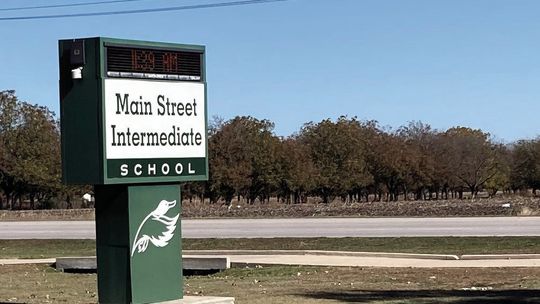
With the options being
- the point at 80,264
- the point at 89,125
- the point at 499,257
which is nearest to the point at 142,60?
the point at 89,125

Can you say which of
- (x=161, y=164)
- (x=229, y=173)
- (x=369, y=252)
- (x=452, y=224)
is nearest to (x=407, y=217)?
(x=452, y=224)

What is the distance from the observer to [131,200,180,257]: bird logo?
984 cm

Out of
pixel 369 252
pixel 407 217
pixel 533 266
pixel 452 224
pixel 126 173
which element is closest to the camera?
pixel 126 173

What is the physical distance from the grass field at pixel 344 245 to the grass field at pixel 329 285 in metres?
5.55

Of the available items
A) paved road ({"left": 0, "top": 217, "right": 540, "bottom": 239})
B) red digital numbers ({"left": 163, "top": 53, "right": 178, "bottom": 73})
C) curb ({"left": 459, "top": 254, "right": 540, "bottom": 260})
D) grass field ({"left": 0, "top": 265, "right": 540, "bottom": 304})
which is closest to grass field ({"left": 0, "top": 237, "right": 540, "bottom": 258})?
curb ({"left": 459, "top": 254, "right": 540, "bottom": 260})

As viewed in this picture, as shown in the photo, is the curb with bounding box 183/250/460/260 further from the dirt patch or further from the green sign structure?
the dirt patch

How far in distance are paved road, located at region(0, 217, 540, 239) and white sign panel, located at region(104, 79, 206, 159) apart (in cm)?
1987

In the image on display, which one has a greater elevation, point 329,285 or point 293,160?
point 293,160

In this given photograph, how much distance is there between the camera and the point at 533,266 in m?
18.6

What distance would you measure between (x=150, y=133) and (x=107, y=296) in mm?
1791

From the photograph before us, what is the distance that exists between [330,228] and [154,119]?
81.3ft

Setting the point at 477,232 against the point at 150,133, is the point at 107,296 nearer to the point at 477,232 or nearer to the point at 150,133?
the point at 150,133

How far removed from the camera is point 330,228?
113ft

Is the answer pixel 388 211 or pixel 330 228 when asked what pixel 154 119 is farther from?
pixel 388 211
